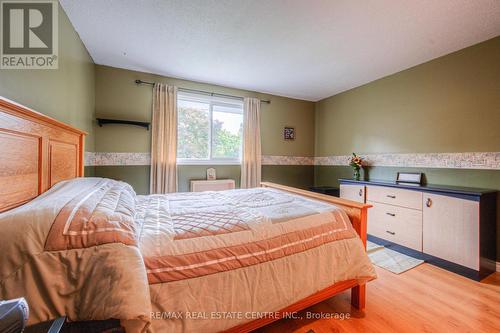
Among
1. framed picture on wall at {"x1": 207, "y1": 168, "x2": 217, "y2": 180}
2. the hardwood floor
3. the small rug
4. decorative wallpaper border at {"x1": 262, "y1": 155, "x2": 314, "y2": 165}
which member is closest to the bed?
the hardwood floor

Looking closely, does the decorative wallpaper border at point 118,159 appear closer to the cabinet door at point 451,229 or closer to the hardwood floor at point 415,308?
the hardwood floor at point 415,308

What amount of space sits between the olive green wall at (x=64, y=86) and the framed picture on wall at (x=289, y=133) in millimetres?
3253

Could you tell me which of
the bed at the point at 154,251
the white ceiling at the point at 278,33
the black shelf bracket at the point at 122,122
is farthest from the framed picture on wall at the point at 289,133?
the bed at the point at 154,251

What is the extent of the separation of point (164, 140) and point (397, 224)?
3468 mm

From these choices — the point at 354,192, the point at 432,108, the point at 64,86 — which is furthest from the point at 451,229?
the point at 64,86

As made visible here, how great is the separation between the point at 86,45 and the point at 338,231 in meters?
3.34

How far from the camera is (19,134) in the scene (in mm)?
1042

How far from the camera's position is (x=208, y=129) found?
3.65 meters

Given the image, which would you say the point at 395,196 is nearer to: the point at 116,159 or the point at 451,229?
the point at 451,229

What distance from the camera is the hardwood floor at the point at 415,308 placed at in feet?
4.56

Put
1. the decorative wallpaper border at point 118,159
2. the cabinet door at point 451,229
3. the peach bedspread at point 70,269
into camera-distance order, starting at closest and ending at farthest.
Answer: the peach bedspread at point 70,269 < the cabinet door at point 451,229 < the decorative wallpaper border at point 118,159

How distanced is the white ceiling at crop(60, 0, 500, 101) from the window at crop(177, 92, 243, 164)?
21.0 inches

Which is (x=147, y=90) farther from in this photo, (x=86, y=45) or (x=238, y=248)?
(x=238, y=248)

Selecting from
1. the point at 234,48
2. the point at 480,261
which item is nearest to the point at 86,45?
the point at 234,48
